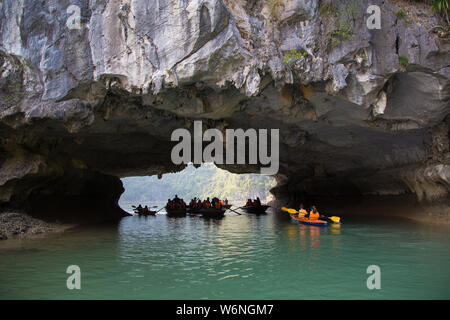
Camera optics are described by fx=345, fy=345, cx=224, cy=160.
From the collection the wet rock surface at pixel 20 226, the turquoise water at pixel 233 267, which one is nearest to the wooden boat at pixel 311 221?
the turquoise water at pixel 233 267

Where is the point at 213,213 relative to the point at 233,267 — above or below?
below

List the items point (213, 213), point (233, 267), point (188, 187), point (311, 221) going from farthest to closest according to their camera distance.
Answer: point (188, 187) < point (213, 213) < point (311, 221) < point (233, 267)

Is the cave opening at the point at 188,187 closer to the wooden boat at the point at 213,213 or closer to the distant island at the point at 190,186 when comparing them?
the distant island at the point at 190,186

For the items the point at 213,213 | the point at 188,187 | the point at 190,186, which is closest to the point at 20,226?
the point at 213,213

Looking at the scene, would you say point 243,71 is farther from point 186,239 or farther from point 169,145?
point 169,145

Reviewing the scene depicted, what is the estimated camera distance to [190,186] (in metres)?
117

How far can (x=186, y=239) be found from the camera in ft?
38.4

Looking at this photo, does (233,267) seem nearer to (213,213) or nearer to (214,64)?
(214,64)

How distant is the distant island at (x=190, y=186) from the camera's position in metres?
91.6

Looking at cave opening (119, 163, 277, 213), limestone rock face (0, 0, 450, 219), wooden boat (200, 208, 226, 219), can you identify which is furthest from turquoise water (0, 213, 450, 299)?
cave opening (119, 163, 277, 213)

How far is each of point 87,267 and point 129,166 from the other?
1483cm

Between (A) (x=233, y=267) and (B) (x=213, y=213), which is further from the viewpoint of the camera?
(B) (x=213, y=213)

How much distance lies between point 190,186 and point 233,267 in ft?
364
